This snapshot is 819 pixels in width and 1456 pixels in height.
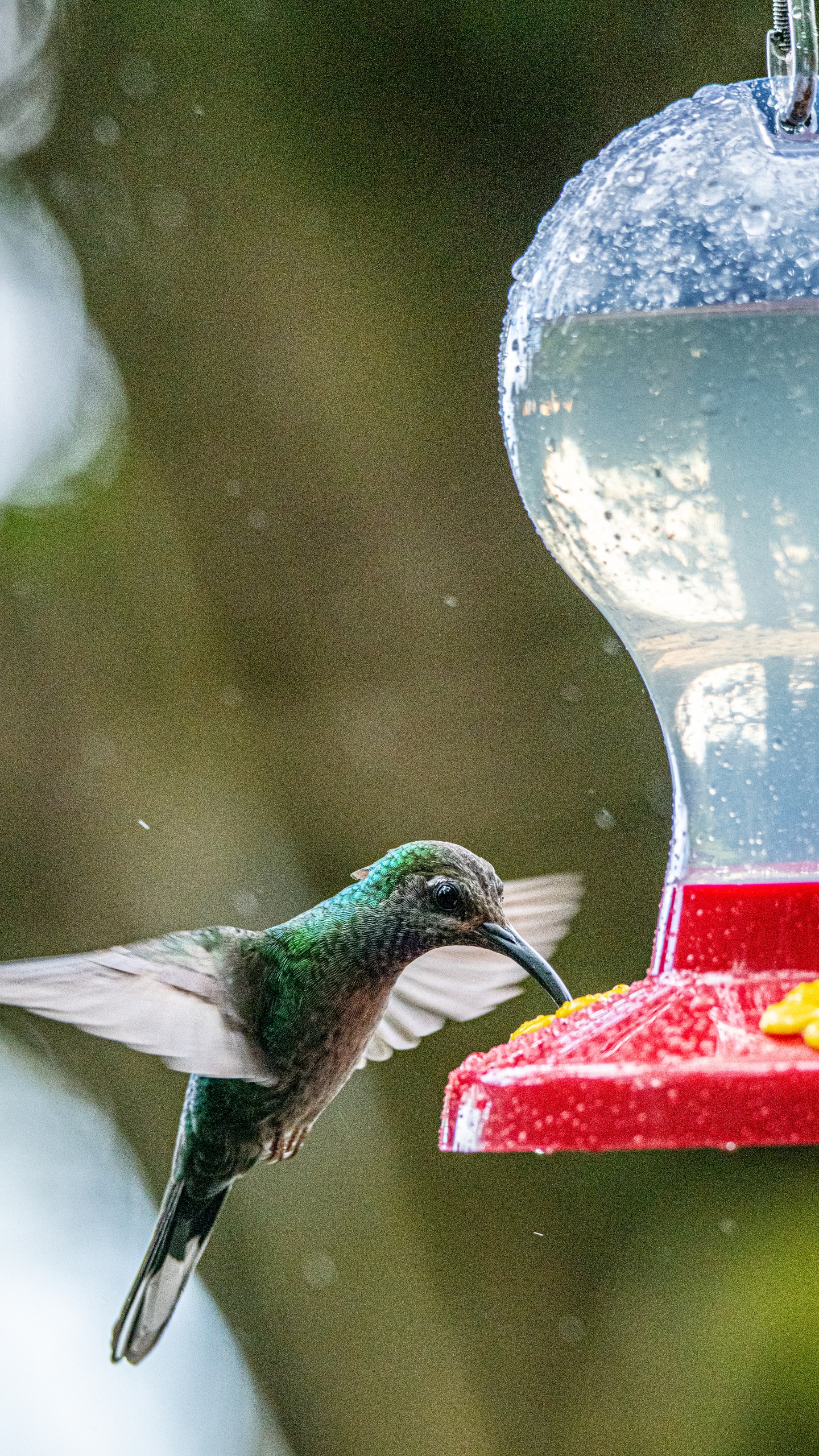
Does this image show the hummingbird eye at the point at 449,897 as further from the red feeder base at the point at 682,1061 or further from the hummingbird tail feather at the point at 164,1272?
the hummingbird tail feather at the point at 164,1272

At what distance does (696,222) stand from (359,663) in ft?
8.05

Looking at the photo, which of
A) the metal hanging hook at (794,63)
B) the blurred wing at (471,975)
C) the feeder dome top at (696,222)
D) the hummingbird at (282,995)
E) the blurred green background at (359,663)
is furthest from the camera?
the blurred green background at (359,663)

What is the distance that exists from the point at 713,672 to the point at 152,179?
9.31 feet

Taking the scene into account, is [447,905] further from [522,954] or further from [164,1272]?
[164,1272]

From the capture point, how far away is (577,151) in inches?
159

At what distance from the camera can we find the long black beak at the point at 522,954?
201 cm

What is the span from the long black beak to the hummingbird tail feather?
79 centimetres

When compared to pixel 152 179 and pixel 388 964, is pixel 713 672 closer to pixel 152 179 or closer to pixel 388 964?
pixel 388 964

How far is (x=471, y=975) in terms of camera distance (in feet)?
8.16

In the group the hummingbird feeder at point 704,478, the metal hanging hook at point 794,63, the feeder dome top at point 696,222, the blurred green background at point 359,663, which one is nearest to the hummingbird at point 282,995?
the hummingbird feeder at point 704,478

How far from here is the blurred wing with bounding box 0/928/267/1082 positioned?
71.5 inches

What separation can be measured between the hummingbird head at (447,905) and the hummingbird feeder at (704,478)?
9.1 inches

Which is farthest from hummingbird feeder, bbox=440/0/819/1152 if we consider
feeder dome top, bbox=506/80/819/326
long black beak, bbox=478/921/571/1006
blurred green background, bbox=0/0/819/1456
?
blurred green background, bbox=0/0/819/1456

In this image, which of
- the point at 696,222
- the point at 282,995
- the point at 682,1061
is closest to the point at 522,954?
the point at 282,995
